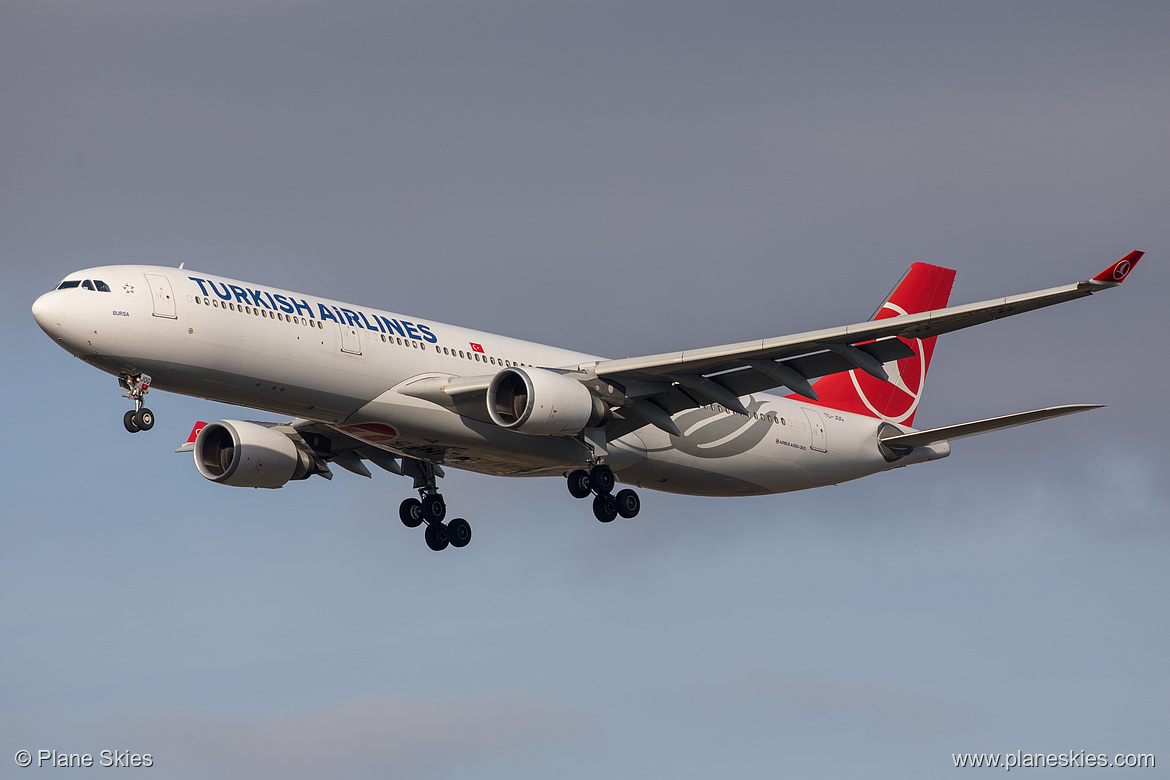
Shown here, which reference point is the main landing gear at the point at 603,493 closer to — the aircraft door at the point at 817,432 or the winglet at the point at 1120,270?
the aircraft door at the point at 817,432

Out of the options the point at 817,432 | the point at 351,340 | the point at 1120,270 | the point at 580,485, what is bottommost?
the point at 1120,270

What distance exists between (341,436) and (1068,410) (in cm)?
1971

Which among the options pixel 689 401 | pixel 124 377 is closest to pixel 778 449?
pixel 689 401

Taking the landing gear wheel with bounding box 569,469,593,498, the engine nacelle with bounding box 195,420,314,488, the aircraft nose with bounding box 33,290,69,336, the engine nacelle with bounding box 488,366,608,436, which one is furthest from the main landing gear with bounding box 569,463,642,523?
the aircraft nose with bounding box 33,290,69,336

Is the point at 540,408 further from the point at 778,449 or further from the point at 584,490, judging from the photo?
the point at 778,449

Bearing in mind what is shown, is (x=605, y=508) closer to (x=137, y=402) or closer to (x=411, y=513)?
(x=411, y=513)

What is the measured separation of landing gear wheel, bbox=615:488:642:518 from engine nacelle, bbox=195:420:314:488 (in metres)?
9.01

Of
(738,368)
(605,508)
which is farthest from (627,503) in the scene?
(738,368)

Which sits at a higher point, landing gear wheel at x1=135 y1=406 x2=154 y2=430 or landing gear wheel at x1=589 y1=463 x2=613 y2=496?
landing gear wheel at x1=135 y1=406 x2=154 y2=430

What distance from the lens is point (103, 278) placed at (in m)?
34.6

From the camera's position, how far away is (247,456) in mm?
41938

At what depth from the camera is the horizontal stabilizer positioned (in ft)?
122

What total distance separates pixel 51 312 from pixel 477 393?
10.2m

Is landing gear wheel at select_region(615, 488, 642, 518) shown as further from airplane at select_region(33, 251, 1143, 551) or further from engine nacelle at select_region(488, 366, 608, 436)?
engine nacelle at select_region(488, 366, 608, 436)
